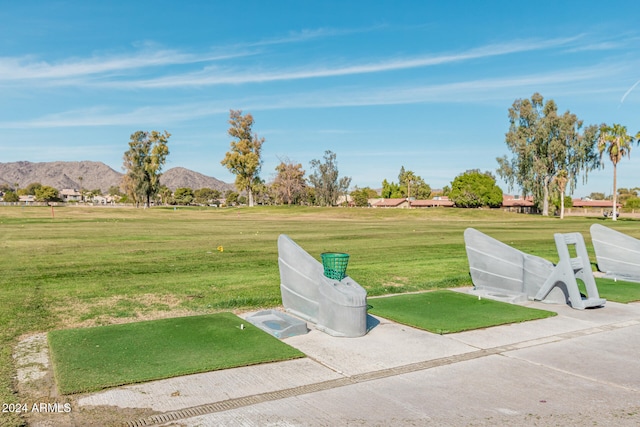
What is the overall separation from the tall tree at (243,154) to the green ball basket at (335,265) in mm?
83276

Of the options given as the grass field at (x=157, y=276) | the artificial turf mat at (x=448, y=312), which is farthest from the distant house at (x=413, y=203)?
the artificial turf mat at (x=448, y=312)

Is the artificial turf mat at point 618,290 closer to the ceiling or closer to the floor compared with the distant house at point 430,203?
closer to the floor

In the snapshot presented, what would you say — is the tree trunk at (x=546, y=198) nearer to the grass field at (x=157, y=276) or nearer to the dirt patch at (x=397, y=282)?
the grass field at (x=157, y=276)

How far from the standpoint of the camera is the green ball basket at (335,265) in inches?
306

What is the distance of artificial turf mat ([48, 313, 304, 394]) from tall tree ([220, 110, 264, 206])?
83.2 m

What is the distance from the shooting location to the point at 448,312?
9.20 meters

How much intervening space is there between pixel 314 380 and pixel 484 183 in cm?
11458

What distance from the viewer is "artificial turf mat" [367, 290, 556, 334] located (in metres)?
8.27

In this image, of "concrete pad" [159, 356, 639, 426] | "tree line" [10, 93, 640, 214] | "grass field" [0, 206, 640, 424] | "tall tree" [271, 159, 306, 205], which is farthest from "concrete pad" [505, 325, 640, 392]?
"tall tree" [271, 159, 306, 205]

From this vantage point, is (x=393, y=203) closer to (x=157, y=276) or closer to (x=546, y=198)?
(x=546, y=198)

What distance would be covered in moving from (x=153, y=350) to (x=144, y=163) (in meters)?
97.0

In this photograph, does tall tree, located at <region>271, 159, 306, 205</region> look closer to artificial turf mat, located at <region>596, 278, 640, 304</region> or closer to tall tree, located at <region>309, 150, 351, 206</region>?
tall tree, located at <region>309, 150, 351, 206</region>

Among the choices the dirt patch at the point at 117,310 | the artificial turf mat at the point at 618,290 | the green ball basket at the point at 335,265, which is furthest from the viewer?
the artificial turf mat at the point at 618,290

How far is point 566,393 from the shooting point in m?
5.37
